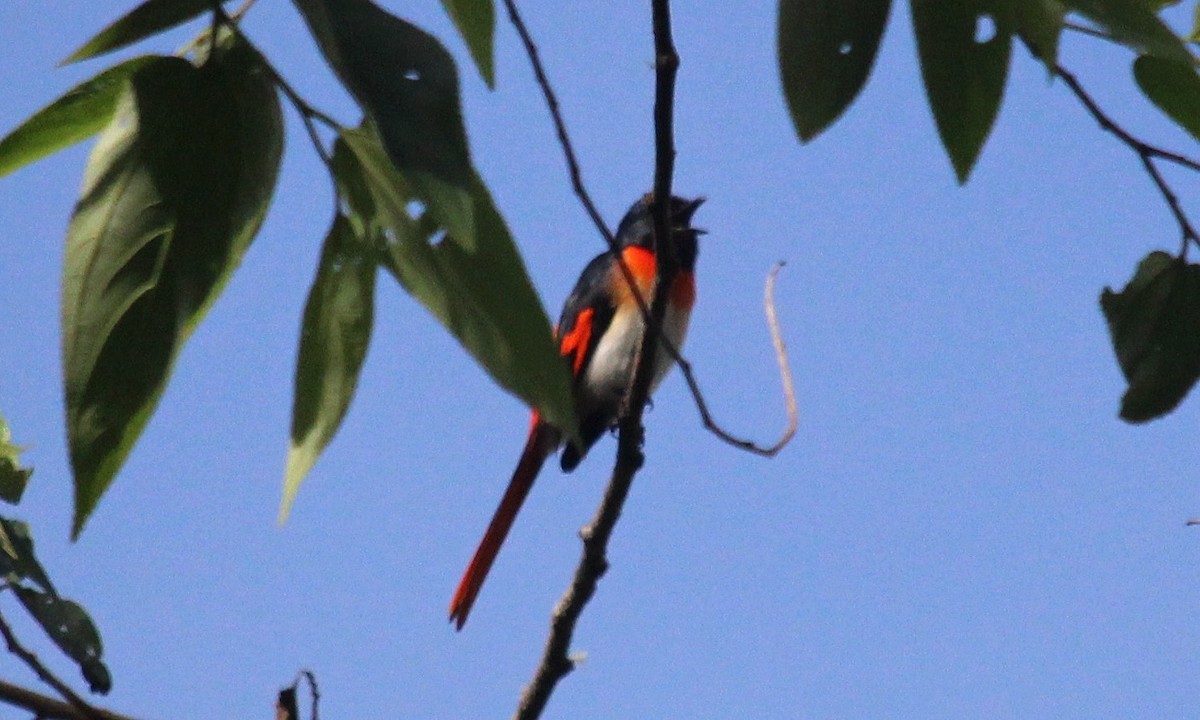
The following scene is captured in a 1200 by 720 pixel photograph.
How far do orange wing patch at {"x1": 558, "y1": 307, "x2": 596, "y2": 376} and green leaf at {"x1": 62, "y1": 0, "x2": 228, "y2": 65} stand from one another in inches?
158

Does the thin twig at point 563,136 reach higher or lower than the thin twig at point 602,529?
higher

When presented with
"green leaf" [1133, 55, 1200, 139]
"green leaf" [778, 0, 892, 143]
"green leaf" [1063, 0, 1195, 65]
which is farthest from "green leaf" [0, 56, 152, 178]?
"green leaf" [1133, 55, 1200, 139]

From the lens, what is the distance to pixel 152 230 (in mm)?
1002

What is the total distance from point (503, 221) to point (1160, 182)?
706mm

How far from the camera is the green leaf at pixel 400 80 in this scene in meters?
0.87

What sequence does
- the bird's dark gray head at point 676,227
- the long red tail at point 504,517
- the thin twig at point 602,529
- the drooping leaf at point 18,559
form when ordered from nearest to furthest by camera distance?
the drooping leaf at point 18,559 → the thin twig at point 602,529 → the long red tail at point 504,517 → the bird's dark gray head at point 676,227

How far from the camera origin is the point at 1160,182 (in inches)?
52.2

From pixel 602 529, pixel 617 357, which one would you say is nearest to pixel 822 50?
pixel 602 529

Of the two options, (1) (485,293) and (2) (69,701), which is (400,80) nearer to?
(1) (485,293)

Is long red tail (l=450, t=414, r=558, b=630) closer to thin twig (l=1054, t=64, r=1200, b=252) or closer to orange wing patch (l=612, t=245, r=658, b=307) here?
orange wing patch (l=612, t=245, r=658, b=307)

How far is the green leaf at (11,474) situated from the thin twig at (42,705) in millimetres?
347

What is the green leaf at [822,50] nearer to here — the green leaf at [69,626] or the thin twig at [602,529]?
the thin twig at [602,529]

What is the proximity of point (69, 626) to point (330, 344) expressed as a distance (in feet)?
2.07

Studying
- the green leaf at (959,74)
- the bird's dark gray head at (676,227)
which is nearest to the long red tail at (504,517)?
the bird's dark gray head at (676,227)
